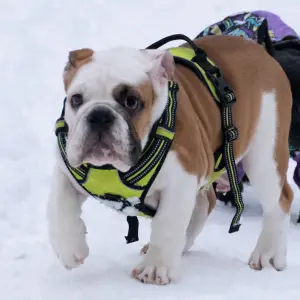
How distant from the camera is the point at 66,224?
2873 mm

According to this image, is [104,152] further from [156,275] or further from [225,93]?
[225,93]

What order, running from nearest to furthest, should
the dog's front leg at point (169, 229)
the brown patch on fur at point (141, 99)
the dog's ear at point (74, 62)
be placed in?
the brown patch on fur at point (141, 99) < the dog's ear at point (74, 62) < the dog's front leg at point (169, 229)

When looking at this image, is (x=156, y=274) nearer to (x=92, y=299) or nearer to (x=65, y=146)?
(x=92, y=299)

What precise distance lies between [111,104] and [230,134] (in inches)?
33.8

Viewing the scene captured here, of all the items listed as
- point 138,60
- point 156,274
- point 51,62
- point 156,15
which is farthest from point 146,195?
point 156,15

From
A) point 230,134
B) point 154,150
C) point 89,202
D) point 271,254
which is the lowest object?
point 89,202

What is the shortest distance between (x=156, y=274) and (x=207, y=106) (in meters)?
0.77

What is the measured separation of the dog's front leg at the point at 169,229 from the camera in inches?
113

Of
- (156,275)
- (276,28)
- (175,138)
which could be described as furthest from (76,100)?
(276,28)

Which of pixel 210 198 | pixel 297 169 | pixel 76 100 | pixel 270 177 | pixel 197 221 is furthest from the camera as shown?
pixel 297 169

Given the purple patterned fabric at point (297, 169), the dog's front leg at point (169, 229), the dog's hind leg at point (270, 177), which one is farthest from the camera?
the purple patterned fabric at point (297, 169)

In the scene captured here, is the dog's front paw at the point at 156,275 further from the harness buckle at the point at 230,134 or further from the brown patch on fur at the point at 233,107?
the harness buckle at the point at 230,134

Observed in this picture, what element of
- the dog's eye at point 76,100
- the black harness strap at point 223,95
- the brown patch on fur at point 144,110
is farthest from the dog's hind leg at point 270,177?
the dog's eye at point 76,100

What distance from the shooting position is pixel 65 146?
8.98 feet
